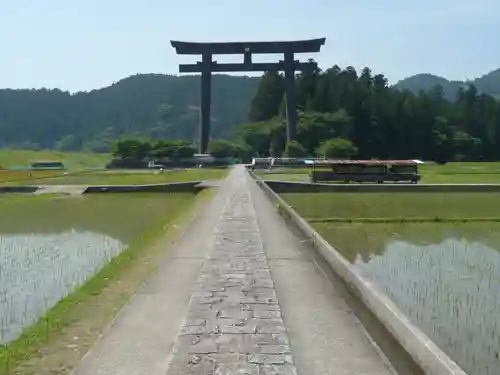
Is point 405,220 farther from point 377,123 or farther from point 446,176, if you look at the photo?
point 377,123

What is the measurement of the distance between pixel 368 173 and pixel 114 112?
110985mm

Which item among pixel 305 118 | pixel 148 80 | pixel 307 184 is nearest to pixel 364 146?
pixel 305 118

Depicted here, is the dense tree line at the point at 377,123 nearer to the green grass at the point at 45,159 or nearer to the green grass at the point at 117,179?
the green grass at the point at 45,159

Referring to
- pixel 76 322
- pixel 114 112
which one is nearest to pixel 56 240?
pixel 76 322

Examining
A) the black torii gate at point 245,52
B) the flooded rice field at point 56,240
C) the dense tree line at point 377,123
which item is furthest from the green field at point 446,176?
the dense tree line at point 377,123

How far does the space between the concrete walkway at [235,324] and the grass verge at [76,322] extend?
0.16 m

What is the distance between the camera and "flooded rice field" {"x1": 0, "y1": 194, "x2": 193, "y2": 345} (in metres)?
7.05

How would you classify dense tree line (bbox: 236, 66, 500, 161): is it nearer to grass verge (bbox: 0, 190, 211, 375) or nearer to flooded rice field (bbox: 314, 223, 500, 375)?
flooded rice field (bbox: 314, 223, 500, 375)

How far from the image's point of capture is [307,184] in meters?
26.2

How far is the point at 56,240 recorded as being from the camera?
1217 centimetres

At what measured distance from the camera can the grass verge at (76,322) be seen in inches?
183

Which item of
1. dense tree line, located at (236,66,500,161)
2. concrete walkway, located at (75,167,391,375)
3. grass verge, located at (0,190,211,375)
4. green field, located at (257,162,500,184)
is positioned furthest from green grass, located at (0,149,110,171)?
concrete walkway, located at (75,167,391,375)

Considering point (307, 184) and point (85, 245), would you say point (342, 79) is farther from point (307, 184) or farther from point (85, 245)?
point (85, 245)

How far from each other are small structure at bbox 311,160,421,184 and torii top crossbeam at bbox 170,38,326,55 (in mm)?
22643
